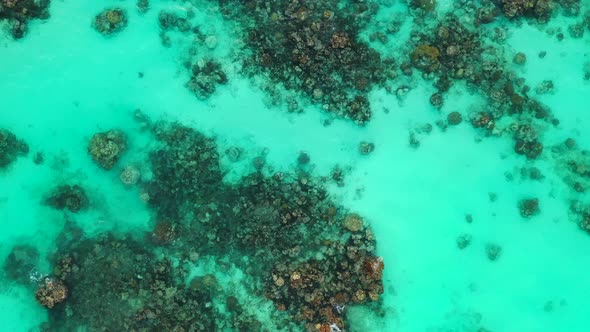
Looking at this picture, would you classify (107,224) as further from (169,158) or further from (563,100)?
(563,100)

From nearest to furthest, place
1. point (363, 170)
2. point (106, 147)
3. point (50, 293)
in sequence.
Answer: point (50, 293) < point (106, 147) < point (363, 170)

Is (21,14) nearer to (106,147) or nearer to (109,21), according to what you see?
(109,21)

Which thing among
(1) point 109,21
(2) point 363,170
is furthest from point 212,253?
(1) point 109,21

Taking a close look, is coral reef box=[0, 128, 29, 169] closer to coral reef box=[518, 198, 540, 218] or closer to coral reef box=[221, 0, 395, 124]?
coral reef box=[221, 0, 395, 124]

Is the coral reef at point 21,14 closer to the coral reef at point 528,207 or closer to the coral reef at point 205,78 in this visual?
the coral reef at point 205,78

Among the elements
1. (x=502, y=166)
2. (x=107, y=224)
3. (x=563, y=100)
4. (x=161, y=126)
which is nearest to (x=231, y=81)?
(x=161, y=126)

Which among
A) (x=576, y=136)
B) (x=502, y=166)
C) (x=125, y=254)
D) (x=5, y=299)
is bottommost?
(x=5, y=299)

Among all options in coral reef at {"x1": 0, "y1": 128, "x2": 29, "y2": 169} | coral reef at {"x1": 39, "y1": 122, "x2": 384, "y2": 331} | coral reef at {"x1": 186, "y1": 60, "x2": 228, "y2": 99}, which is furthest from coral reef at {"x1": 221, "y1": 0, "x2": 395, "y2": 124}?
coral reef at {"x1": 0, "y1": 128, "x2": 29, "y2": 169}

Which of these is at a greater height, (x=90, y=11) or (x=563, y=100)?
(x=563, y=100)
